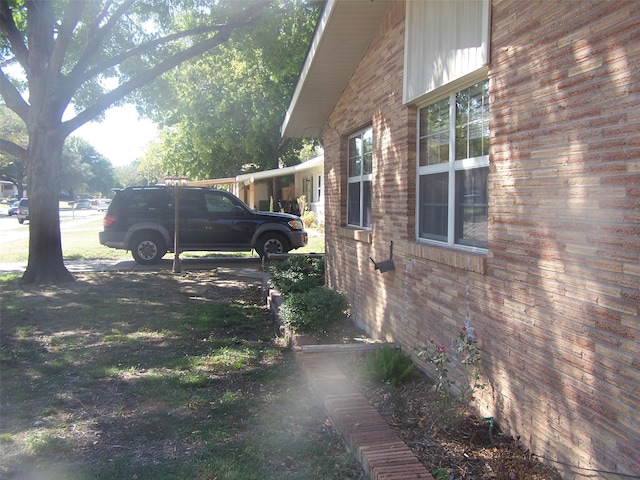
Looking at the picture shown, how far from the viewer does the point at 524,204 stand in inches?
135

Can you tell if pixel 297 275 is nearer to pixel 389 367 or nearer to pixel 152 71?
pixel 389 367

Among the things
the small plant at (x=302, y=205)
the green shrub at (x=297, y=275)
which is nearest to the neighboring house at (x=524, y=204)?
the green shrub at (x=297, y=275)

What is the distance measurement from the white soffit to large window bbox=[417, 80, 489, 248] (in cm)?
153

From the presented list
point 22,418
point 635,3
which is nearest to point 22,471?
point 22,418

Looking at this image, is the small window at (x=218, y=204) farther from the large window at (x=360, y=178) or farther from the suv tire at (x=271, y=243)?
the large window at (x=360, y=178)

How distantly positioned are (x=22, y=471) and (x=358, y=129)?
18.5ft

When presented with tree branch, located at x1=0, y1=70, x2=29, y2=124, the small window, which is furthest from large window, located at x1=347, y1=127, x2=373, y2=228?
tree branch, located at x1=0, y1=70, x2=29, y2=124

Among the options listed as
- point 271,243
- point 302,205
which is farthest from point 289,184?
point 271,243

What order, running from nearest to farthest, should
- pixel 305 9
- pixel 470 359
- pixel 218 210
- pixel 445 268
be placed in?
pixel 470 359 < pixel 445 268 < pixel 305 9 < pixel 218 210

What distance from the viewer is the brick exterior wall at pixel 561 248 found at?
102 inches

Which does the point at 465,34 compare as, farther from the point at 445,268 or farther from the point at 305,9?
the point at 305,9

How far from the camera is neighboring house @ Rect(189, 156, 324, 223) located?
Result: 27562 millimetres

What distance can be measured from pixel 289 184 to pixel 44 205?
2726cm

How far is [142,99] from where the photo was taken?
15.1m
